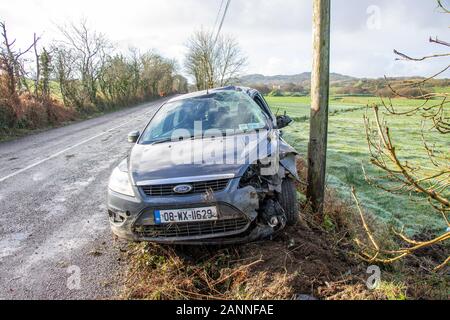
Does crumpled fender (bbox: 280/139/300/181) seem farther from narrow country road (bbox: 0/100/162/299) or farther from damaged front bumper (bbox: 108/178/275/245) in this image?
narrow country road (bbox: 0/100/162/299)

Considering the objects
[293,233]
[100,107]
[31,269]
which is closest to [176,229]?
[293,233]

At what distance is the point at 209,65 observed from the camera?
133ft

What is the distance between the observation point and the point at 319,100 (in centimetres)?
456

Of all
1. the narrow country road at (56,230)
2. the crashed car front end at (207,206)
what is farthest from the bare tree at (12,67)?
the crashed car front end at (207,206)

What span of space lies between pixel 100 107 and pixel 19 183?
2230 cm

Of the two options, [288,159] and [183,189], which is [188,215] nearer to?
[183,189]

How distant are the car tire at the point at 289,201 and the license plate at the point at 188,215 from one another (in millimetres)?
901

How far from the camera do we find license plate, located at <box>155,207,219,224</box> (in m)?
3.27

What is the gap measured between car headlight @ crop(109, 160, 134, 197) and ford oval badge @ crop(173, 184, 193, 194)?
493 millimetres

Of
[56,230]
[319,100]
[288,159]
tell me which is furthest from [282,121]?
[56,230]

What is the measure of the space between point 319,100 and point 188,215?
95.1 inches

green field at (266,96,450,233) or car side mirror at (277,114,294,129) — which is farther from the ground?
car side mirror at (277,114,294,129)

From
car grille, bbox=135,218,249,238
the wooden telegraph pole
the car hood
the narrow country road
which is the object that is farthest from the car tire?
the narrow country road
